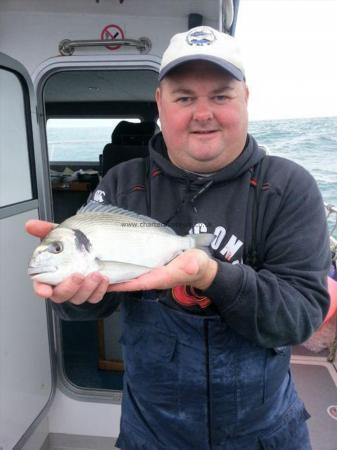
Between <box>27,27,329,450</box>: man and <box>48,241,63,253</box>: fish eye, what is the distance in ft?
0.42

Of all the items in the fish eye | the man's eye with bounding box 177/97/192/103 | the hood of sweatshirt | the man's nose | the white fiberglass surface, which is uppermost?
the man's eye with bounding box 177/97/192/103

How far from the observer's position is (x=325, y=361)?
420 cm

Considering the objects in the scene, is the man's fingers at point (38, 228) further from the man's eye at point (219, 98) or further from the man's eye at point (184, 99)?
the man's eye at point (219, 98)

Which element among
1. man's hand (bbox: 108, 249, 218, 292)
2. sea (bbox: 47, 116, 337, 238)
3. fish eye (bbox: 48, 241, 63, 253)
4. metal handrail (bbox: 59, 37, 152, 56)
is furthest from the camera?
sea (bbox: 47, 116, 337, 238)

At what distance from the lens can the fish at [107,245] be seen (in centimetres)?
122

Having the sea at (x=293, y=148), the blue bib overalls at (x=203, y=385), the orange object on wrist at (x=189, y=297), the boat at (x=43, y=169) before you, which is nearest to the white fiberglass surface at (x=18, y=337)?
the boat at (x=43, y=169)

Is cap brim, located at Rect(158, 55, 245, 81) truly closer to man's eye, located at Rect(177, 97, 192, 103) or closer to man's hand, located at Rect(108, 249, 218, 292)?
man's eye, located at Rect(177, 97, 192, 103)

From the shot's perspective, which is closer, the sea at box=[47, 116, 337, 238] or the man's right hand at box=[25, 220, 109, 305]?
the man's right hand at box=[25, 220, 109, 305]

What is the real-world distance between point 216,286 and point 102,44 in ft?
6.69

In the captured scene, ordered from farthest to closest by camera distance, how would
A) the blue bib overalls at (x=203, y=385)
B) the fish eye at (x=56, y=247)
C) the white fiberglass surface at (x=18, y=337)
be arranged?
the white fiberglass surface at (x=18, y=337), the blue bib overalls at (x=203, y=385), the fish eye at (x=56, y=247)

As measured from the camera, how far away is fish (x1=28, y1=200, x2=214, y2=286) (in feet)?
4.00

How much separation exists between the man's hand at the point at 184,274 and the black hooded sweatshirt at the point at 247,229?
0.04 m

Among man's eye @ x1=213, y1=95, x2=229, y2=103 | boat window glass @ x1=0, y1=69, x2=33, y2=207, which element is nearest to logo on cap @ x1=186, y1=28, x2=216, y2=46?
man's eye @ x1=213, y1=95, x2=229, y2=103

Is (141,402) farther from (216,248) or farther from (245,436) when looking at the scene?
(216,248)
